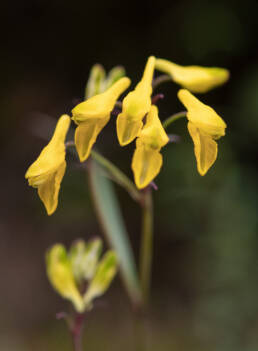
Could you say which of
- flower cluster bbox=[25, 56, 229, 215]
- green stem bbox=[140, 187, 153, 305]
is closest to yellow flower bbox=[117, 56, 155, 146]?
flower cluster bbox=[25, 56, 229, 215]

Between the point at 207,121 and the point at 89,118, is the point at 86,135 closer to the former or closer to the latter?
the point at 89,118

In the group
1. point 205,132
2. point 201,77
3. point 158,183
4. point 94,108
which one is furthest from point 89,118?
point 158,183

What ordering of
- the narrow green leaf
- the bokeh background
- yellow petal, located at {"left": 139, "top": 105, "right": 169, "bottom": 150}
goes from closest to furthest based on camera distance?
yellow petal, located at {"left": 139, "top": 105, "right": 169, "bottom": 150} → the narrow green leaf → the bokeh background

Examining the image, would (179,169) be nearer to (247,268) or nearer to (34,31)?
(247,268)

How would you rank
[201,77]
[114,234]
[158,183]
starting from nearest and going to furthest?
1. [201,77]
2. [114,234]
3. [158,183]

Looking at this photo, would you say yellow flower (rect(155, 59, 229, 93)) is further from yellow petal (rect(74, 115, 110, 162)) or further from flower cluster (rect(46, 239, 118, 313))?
flower cluster (rect(46, 239, 118, 313))
